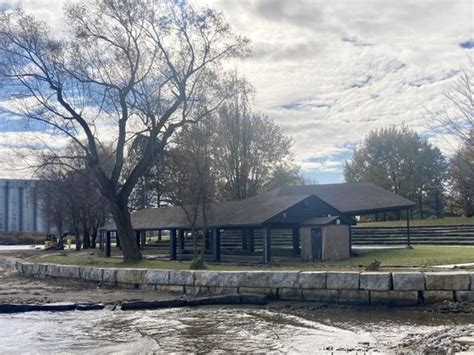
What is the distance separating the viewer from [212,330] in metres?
11.6

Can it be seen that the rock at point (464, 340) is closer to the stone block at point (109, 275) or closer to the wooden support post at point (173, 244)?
the stone block at point (109, 275)

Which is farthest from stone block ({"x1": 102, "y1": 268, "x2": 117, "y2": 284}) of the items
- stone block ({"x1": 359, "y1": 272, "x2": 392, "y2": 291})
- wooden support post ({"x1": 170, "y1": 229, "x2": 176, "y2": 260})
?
stone block ({"x1": 359, "y1": 272, "x2": 392, "y2": 291})

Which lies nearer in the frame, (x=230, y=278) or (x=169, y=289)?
(x=230, y=278)

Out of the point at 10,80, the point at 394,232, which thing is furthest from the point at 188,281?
the point at 394,232

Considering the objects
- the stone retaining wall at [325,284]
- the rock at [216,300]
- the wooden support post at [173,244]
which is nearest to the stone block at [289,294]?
the stone retaining wall at [325,284]

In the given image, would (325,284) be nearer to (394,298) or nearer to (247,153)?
(394,298)

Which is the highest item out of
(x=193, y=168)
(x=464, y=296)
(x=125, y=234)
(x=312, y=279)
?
(x=193, y=168)

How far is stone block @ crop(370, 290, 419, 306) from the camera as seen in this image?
13.3 metres

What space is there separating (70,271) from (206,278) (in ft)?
26.8

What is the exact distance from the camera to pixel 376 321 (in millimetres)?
12070

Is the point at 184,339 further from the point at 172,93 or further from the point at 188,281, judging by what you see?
the point at 172,93

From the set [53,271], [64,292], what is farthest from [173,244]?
[64,292]

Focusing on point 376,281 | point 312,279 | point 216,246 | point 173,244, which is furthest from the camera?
point 173,244

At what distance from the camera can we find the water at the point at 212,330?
10.1 metres
